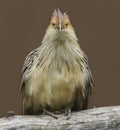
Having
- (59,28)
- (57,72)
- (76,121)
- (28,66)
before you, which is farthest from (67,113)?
(59,28)

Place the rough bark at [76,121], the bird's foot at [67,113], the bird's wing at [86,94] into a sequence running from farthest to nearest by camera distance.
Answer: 1. the bird's wing at [86,94]
2. the bird's foot at [67,113]
3. the rough bark at [76,121]

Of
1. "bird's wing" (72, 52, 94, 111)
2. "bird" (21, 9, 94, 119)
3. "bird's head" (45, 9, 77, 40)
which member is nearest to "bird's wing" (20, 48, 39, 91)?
"bird" (21, 9, 94, 119)

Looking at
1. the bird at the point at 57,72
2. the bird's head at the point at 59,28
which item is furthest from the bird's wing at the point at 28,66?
the bird's head at the point at 59,28

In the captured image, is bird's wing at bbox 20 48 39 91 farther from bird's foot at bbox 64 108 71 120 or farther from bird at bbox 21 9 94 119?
bird's foot at bbox 64 108 71 120

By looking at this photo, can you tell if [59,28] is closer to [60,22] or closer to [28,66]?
[60,22]

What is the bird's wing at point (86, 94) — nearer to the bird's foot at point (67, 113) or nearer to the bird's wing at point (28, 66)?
the bird's foot at point (67, 113)

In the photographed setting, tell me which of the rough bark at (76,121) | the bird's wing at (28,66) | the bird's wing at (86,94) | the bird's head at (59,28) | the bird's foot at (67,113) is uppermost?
the bird's head at (59,28)
